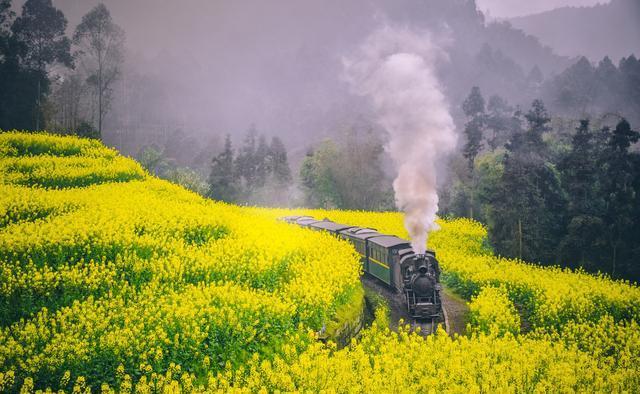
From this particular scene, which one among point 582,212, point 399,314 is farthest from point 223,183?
point 399,314

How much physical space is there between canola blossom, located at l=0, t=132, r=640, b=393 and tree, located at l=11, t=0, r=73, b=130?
21193 millimetres

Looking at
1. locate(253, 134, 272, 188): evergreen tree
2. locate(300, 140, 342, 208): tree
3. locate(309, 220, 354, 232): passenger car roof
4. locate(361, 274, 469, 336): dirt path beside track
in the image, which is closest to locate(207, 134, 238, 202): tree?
locate(253, 134, 272, 188): evergreen tree

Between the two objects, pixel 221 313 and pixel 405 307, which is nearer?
pixel 221 313

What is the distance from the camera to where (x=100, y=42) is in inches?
1693

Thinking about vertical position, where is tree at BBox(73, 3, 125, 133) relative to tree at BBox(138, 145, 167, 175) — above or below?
above

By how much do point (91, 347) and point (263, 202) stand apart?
62150mm

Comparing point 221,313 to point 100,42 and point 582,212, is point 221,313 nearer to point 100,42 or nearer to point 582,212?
point 582,212

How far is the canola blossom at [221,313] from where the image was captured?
873 centimetres

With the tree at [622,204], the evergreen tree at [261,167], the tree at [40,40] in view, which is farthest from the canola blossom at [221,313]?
the evergreen tree at [261,167]

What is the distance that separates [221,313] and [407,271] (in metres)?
8.84

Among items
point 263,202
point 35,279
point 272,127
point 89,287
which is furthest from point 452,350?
point 272,127

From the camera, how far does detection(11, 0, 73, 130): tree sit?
39.4 meters

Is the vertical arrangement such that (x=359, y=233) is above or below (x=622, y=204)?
below

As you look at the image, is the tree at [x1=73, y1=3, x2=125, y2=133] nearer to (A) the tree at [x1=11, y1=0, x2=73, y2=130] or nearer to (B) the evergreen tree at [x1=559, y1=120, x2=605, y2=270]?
(A) the tree at [x1=11, y1=0, x2=73, y2=130]
